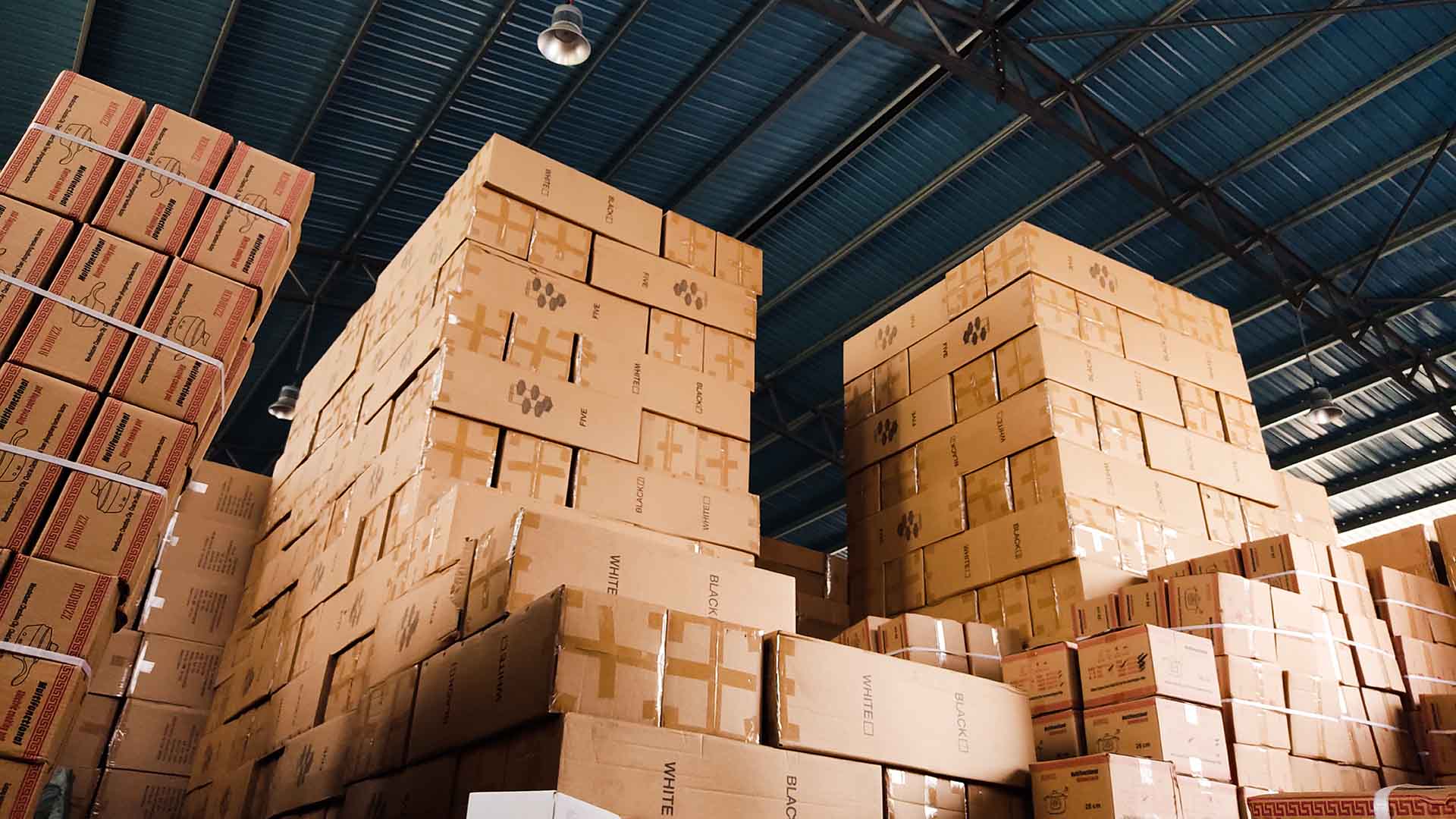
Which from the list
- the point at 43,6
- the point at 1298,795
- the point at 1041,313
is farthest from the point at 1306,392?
the point at 43,6

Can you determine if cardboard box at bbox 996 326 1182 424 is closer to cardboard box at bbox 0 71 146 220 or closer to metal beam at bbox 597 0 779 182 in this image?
metal beam at bbox 597 0 779 182

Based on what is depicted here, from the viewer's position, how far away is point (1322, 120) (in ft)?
26.1

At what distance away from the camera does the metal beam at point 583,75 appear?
7471mm

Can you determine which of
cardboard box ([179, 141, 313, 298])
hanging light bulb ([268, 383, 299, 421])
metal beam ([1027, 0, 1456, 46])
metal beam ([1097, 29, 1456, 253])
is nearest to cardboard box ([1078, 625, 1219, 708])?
cardboard box ([179, 141, 313, 298])

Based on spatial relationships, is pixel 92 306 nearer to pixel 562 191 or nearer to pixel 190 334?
pixel 190 334

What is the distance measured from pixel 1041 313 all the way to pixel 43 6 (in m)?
6.44

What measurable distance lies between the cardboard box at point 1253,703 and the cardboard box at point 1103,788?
2.25 ft

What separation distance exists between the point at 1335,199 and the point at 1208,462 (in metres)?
3.94

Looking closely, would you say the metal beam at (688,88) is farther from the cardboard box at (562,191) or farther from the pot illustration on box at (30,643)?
the pot illustration on box at (30,643)

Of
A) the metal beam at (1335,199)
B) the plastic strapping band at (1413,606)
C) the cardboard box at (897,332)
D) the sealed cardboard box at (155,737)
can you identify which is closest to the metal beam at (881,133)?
the cardboard box at (897,332)

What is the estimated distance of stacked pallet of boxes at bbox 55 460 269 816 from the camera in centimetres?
591

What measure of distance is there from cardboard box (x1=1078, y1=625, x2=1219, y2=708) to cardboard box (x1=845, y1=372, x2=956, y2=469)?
1.92m

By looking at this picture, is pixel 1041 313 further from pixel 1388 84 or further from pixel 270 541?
pixel 270 541

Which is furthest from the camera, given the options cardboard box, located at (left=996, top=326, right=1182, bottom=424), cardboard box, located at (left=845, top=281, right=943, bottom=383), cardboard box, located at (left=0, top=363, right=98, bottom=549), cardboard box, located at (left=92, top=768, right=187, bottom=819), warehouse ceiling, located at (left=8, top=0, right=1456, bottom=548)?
warehouse ceiling, located at (left=8, top=0, right=1456, bottom=548)
